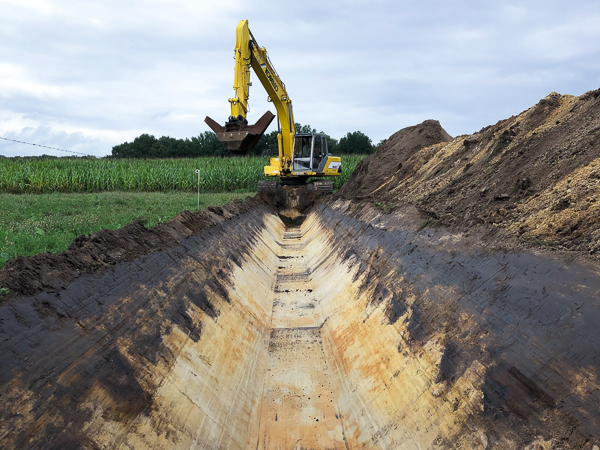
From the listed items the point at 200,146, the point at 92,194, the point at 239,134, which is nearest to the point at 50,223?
the point at 239,134

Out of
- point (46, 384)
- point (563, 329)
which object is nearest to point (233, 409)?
point (46, 384)

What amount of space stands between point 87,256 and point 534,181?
4974 millimetres

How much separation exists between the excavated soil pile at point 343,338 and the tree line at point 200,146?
4934 cm

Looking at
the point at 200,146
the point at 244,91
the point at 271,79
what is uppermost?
the point at 271,79

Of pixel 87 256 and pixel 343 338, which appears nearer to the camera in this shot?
pixel 87 256

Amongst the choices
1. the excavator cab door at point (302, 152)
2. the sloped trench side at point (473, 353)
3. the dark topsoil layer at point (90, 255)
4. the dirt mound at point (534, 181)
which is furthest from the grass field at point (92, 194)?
the dirt mound at point (534, 181)

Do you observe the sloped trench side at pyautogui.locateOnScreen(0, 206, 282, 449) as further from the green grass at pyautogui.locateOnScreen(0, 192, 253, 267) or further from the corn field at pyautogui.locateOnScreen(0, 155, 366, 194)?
the corn field at pyautogui.locateOnScreen(0, 155, 366, 194)

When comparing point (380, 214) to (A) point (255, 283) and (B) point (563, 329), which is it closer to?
(A) point (255, 283)

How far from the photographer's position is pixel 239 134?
33.6ft

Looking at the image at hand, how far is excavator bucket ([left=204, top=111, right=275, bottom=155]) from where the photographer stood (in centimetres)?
1023

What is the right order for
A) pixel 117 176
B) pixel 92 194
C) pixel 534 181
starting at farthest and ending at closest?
1. pixel 117 176
2. pixel 92 194
3. pixel 534 181

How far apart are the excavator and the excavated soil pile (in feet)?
15.2

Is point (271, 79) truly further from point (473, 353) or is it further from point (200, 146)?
point (200, 146)

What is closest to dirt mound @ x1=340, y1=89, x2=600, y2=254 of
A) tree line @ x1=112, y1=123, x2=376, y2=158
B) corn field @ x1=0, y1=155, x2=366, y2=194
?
corn field @ x1=0, y1=155, x2=366, y2=194
